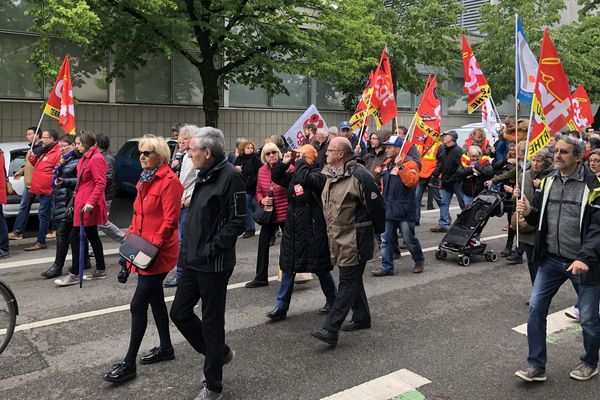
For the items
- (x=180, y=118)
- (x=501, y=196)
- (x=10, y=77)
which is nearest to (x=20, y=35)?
(x=10, y=77)

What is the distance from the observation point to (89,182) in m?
6.96

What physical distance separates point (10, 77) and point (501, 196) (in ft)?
45.9

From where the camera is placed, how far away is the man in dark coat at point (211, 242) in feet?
13.0

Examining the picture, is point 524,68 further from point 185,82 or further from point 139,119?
point 185,82

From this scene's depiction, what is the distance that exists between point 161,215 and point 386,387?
2.10 meters

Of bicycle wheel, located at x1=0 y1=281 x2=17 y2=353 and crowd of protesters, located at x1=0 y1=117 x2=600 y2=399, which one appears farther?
bicycle wheel, located at x1=0 y1=281 x2=17 y2=353

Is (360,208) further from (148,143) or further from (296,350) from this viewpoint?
(148,143)

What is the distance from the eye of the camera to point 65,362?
468 cm

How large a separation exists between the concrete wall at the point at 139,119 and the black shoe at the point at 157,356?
13741mm

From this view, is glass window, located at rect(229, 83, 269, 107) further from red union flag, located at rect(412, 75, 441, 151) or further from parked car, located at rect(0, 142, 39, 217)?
red union flag, located at rect(412, 75, 441, 151)

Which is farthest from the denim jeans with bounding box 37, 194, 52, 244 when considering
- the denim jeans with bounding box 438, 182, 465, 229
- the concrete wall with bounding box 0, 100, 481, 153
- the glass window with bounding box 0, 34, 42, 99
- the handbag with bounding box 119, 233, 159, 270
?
the glass window with bounding box 0, 34, 42, 99

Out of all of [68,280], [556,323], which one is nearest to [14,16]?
[68,280]

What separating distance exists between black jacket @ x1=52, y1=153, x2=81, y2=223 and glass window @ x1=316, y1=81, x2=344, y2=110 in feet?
55.3

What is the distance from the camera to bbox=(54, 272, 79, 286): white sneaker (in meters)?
6.91
